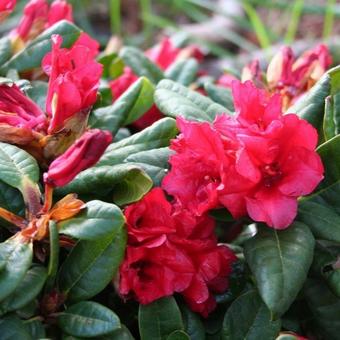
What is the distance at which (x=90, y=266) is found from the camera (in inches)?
39.5

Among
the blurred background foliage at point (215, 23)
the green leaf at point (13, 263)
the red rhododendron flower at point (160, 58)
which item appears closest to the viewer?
the green leaf at point (13, 263)

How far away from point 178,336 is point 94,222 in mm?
208

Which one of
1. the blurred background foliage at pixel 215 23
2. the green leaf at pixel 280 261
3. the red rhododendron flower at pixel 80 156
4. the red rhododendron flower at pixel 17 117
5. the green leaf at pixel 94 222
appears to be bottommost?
the blurred background foliage at pixel 215 23

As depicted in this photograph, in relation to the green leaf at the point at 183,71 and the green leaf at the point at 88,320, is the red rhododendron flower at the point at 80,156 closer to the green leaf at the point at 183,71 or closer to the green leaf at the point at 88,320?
the green leaf at the point at 88,320

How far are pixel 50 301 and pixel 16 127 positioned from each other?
24 cm

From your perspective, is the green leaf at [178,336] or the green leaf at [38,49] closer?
the green leaf at [178,336]

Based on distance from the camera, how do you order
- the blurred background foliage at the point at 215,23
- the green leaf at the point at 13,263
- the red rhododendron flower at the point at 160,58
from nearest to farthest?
1. the green leaf at the point at 13,263
2. the red rhododendron flower at the point at 160,58
3. the blurred background foliage at the point at 215,23

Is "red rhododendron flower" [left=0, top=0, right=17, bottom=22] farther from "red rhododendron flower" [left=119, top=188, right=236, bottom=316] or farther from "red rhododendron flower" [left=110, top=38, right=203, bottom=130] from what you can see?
"red rhododendron flower" [left=119, top=188, right=236, bottom=316]

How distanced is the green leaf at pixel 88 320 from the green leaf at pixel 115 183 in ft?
0.48

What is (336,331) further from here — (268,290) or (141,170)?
(141,170)

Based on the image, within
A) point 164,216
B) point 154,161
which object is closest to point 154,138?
point 154,161

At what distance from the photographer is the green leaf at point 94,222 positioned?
92 centimetres

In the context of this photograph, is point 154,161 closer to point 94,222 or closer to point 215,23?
point 94,222

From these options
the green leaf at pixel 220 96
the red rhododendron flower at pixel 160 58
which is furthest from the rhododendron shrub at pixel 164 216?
the red rhododendron flower at pixel 160 58
